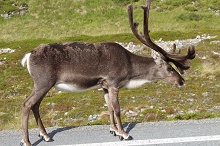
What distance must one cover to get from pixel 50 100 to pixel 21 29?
30310mm

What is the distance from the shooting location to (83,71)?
870 cm

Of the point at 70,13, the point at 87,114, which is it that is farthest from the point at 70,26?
the point at 87,114

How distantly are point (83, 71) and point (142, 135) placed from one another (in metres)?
1.93

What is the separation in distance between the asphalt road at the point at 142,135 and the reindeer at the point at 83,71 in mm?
273

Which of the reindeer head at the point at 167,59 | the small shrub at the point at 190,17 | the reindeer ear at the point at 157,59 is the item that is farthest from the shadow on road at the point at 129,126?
the small shrub at the point at 190,17

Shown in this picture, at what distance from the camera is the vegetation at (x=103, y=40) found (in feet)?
51.5

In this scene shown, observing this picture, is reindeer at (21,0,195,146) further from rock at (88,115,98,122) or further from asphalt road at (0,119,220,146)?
rock at (88,115,98,122)

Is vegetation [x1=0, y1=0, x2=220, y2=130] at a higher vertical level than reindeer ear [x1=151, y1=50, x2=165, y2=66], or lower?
lower

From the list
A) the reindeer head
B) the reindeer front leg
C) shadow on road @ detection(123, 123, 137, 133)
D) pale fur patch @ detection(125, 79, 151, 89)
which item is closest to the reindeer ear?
the reindeer head

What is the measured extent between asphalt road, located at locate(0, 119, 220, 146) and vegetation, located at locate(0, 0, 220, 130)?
2.13 metres

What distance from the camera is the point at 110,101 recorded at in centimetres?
884

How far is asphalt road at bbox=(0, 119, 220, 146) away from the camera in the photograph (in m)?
7.79

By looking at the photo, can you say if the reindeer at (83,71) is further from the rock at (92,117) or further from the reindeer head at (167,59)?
the rock at (92,117)

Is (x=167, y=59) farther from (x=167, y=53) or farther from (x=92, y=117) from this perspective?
(x=92, y=117)
